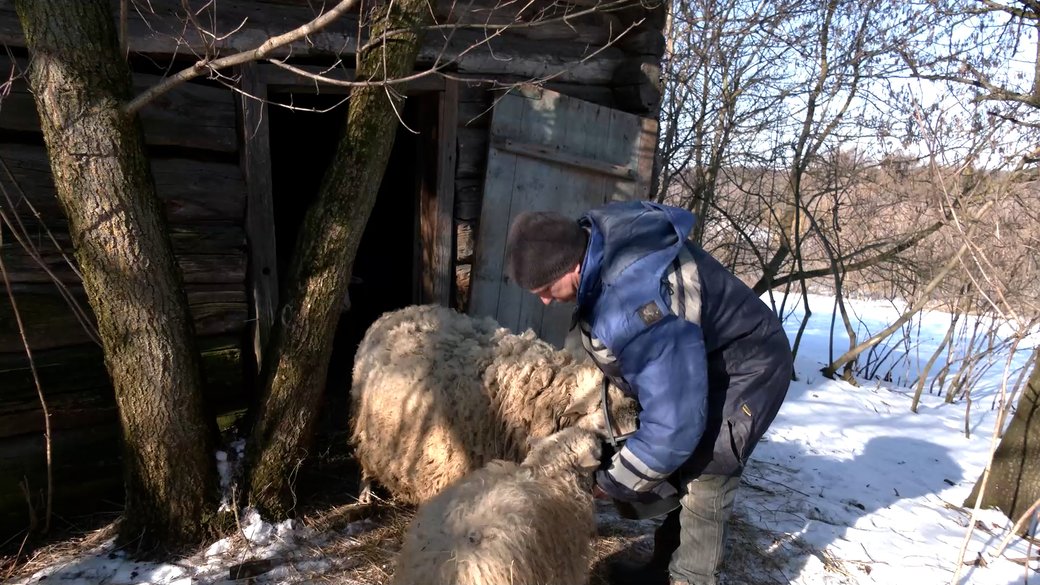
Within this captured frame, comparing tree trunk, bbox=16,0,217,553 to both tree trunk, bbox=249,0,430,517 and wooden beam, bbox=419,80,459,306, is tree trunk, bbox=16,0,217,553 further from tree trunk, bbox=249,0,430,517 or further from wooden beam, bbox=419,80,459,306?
wooden beam, bbox=419,80,459,306

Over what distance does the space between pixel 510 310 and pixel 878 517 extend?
2.76 meters

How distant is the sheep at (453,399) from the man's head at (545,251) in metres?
0.78

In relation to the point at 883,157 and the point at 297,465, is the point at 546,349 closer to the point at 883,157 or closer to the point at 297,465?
the point at 297,465

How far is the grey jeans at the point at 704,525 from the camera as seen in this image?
2.49 m

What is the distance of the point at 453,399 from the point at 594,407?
2.33ft

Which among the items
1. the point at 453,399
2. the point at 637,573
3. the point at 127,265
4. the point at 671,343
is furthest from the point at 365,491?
the point at 671,343

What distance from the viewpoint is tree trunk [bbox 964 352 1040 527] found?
4059 mm

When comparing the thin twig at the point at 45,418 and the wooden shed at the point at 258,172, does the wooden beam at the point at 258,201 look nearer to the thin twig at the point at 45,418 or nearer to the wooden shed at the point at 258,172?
the wooden shed at the point at 258,172

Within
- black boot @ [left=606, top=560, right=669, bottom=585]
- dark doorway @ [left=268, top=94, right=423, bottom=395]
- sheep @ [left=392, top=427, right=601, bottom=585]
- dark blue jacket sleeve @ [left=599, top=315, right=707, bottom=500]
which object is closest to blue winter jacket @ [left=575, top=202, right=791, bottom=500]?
dark blue jacket sleeve @ [left=599, top=315, right=707, bottom=500]

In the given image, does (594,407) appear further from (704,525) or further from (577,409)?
(704,525)

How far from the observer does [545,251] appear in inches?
84.4

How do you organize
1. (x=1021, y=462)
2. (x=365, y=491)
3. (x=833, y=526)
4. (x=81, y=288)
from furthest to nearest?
(x=1021, y=462), (x=833, y=526), (x=365, y=491), (x=81, y=288)

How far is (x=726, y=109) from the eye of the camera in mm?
8250

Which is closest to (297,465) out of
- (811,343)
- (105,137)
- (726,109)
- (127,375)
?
(127,375)
